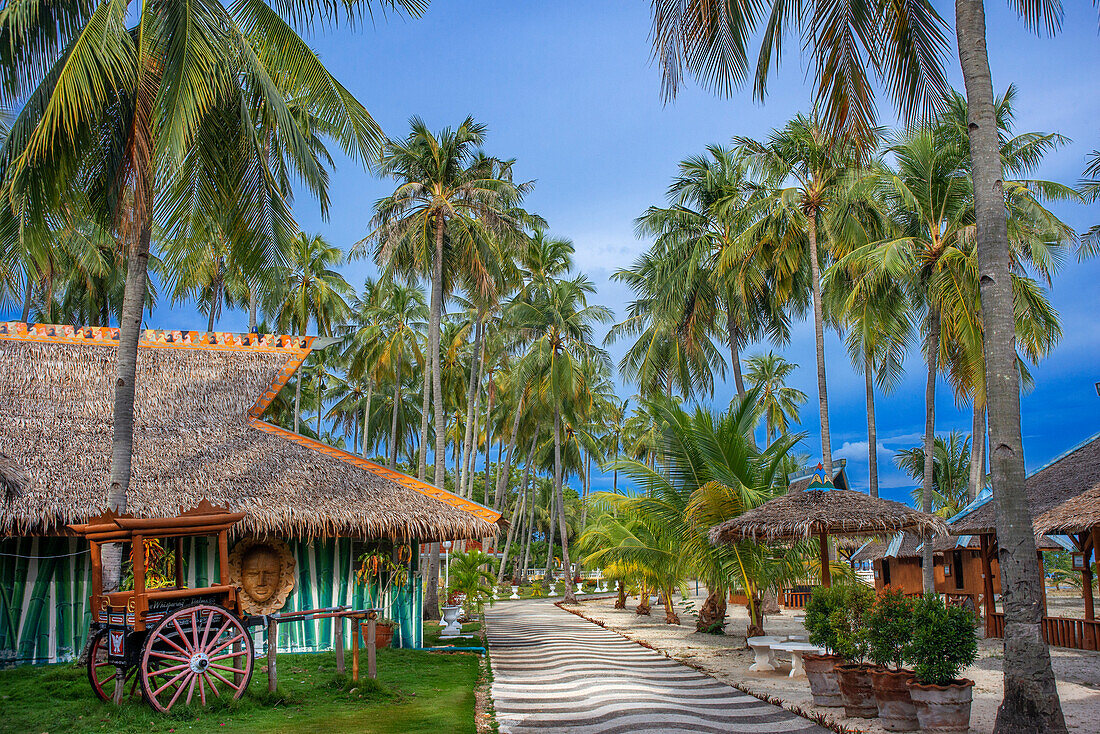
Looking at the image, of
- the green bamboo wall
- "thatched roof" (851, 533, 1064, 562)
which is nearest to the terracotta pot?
the green bamboo wall

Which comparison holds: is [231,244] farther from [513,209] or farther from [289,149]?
[513,209]

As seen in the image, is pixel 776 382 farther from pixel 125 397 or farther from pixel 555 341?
pixel 125 397

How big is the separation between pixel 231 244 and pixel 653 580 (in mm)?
11981

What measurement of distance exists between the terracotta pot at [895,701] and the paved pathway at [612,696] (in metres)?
0.58

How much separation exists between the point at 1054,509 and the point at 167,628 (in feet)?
38.4

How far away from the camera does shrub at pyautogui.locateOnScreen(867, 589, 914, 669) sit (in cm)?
687

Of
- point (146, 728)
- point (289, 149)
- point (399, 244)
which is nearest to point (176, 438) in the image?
point (289, 149)

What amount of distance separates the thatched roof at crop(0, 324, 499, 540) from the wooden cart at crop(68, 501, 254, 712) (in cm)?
335

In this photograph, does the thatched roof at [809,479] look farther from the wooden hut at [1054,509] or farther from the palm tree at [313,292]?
the palm tree at [313,292]

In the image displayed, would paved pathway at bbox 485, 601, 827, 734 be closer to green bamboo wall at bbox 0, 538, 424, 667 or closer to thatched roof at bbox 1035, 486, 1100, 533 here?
green bamboo wall at bbox 0, 538, 424, 667

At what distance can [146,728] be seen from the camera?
6.53 m

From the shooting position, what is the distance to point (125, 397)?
877cm

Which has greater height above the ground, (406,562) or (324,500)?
(324,500)

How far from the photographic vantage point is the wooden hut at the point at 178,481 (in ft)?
35.5
